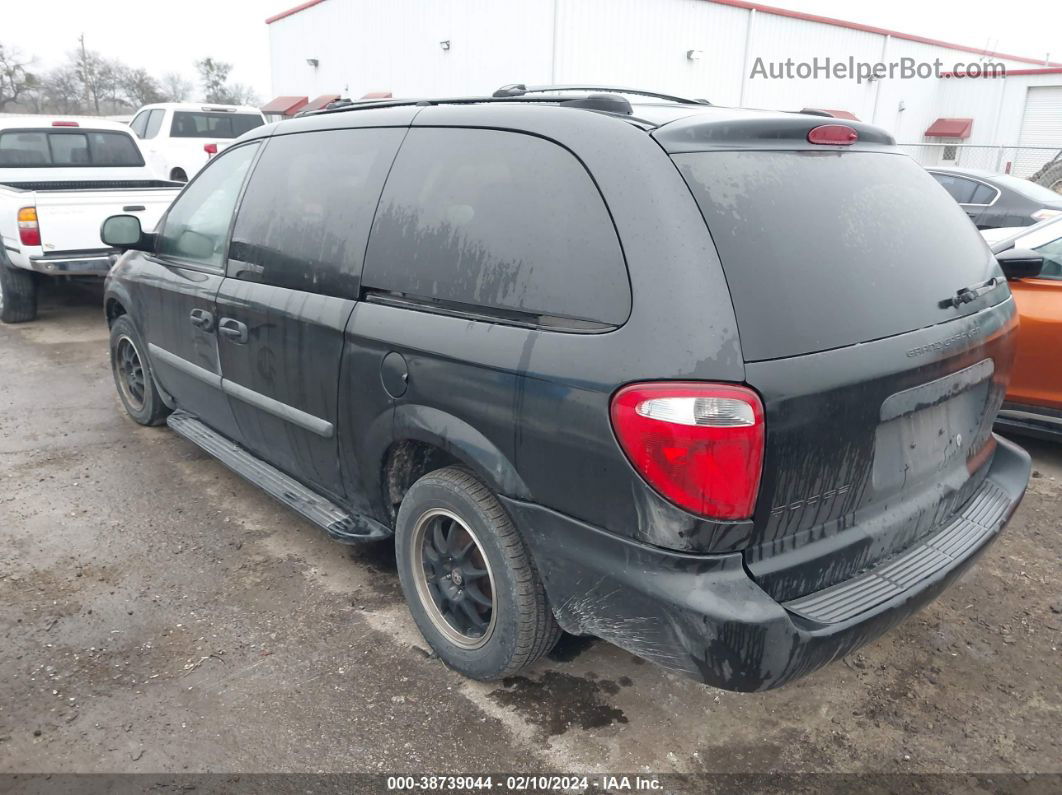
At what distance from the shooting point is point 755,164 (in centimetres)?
218

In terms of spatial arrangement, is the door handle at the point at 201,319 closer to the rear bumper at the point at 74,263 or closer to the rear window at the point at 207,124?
the rear bumper at the point at 74,263

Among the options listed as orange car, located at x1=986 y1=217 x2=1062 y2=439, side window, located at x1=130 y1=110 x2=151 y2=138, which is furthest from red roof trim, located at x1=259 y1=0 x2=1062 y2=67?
orange car, located at x1=986 y1=217 x2=1062 y2=439

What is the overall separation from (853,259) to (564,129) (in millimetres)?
904

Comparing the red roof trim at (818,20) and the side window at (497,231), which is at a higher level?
the red roof trim at (818,20)

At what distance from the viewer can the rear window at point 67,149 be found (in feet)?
28.6

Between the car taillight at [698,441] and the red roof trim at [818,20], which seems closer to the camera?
the car taillight at [698,441]

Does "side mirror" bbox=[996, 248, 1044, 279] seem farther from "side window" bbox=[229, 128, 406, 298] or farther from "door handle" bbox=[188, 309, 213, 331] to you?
"door handle" bbox=[188, 309, 213, 331]

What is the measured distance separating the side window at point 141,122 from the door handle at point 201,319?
14691 millimetres

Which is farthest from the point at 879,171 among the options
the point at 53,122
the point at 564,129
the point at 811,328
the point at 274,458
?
the point at 53,122

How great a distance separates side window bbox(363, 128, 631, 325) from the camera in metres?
2.10

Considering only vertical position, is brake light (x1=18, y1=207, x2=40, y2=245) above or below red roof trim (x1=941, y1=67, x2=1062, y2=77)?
below

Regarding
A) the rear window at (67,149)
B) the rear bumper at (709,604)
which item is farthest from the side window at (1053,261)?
the rear window at (67,149)

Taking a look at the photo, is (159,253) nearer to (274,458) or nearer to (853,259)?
(274,458)

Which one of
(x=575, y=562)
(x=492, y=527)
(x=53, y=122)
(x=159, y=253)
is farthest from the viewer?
(x=53, y=122)
